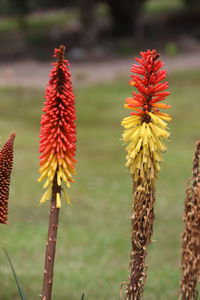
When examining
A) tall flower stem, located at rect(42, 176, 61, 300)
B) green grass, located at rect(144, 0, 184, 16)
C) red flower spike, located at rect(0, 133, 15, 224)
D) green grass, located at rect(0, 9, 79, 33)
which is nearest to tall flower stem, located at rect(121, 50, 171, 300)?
tall flower stem, located at rect(42, 176, 61, 300)

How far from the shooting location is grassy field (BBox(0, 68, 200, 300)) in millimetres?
12695

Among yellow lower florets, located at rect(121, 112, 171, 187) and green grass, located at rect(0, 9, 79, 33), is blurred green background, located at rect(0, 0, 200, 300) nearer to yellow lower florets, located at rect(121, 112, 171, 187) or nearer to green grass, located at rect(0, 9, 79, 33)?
yellow lower florets, located at rect(121, 112, 171, 187)

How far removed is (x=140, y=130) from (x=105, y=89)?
30343 millimetres

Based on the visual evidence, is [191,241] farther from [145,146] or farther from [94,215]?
[94,215]

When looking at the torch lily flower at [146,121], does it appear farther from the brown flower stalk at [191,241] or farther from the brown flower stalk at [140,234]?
the brown flower stalk at [191,241]

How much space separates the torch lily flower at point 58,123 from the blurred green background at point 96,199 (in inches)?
134

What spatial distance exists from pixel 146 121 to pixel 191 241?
3.16 ft

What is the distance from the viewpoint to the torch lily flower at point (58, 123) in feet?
16.1

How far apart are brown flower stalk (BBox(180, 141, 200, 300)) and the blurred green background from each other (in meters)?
2.71

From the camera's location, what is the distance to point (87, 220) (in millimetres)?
17969

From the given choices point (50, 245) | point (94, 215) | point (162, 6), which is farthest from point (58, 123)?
point (162, 6)

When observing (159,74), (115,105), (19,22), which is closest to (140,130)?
(159,74)

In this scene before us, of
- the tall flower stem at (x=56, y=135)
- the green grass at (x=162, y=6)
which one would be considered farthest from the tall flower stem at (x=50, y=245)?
the green grass at (x=162, y=6)

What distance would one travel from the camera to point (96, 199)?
64.4 ft
